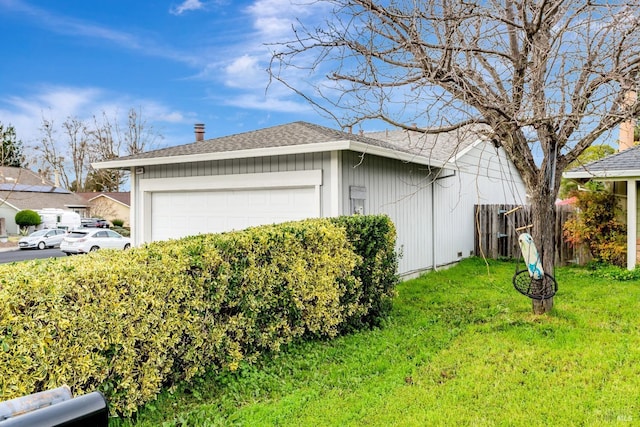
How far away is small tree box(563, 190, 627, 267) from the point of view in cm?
1011

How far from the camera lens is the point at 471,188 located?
12688 millimetres

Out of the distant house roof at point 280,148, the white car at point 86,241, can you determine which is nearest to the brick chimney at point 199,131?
the distant house roof at point 280,148

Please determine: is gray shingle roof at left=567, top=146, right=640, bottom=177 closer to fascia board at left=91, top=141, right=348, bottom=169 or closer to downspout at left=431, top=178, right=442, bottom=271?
downspout at left=431, top=178, right=442, bottom=271

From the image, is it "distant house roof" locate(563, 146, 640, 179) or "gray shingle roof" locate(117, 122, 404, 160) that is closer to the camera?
"gray shingle roof" locate(117, 122, 404, 160)

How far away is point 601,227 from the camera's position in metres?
10.3

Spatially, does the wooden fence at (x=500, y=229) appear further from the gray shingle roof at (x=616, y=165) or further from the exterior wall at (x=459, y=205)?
the gray shingle roof at (x=616, y=165)

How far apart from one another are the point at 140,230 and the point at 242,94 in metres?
4.90

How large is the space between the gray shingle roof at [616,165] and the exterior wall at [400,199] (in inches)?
135

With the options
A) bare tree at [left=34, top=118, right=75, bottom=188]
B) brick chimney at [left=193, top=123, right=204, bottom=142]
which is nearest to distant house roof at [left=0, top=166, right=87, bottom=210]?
bare tree at [left=34, top=118, right=75, bottom=188]

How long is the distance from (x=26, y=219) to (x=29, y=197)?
16.9 feet

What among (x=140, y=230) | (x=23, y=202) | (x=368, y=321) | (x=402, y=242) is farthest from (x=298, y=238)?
(x=23, y=202)

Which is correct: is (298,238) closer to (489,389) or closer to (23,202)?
(489,389)

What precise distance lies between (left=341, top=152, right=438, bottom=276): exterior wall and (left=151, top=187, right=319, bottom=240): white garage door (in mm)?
861

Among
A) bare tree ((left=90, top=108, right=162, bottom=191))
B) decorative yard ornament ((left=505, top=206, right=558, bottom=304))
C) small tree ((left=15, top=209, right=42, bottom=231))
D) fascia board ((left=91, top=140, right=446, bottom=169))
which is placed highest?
bare tree ((left=90, top=108, right=162, bottom=191))
